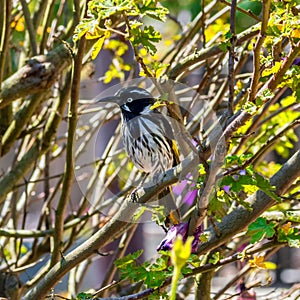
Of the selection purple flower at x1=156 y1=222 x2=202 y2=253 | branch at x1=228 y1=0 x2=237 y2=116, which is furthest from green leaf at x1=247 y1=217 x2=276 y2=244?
branch at x1=228 y1=0 x2=237 y2=116

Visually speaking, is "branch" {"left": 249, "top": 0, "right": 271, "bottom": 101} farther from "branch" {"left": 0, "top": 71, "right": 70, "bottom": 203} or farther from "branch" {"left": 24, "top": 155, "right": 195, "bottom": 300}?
"branch" {"left": 0, "top": 71, "right": 70, "bottom": 203}

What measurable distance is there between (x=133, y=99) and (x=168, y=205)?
0.32 metres

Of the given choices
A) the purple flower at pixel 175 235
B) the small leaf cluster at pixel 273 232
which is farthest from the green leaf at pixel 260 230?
the purple flower at pixel 175 235

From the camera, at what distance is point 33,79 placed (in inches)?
99.0

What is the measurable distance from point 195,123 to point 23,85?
0.70 meters

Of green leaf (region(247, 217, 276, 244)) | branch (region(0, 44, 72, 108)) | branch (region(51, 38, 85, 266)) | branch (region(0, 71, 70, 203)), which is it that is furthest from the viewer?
branch (region(0, 71, 70, 203))

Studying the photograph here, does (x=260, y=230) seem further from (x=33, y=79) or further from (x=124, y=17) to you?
(x=33, y=79)

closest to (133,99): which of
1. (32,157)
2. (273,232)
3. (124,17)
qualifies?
(124,17)

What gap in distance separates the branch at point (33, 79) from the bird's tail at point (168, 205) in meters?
0.64

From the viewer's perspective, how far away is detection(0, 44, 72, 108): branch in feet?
8.25

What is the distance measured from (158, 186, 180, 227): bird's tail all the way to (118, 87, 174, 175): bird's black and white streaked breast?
0.35 feet

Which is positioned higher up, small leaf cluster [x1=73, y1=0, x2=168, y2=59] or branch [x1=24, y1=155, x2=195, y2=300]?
small leaf cluster [x1=73, y1=0, x2=168, y2=59]

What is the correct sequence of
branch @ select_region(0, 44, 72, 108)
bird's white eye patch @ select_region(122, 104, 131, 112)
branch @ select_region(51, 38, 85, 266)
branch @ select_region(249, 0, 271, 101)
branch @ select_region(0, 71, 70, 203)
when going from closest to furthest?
branch @ select_region(249, 0, 271, 101) → branch @ select_region(51, 38, 85, 266) → bird's white eye patch @ select_region(122, 104, 131, 112) → branch @ select_region(0, 44, 72, 108) → branch @ select_region(0, 71, 70, 203)

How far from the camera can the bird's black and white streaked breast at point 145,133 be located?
2127 millimetres
